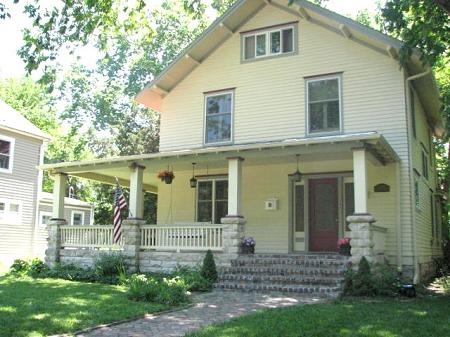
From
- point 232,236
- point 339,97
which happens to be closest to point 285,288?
point 232,236

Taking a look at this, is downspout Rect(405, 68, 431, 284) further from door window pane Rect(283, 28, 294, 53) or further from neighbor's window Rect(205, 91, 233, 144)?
neighbor's window Rect(205, 91, 233, 144)

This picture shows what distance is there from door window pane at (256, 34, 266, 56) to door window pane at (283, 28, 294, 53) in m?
0.66

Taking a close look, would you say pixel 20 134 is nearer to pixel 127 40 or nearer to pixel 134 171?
pixel 134 171

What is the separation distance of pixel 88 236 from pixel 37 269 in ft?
A: 5.47

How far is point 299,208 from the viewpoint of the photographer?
14.3 m

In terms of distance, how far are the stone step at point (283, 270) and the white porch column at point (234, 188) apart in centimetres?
Result: 136

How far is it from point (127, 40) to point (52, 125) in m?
9.81

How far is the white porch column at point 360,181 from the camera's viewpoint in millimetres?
10945

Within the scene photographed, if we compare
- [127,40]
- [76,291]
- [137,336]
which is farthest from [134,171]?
[127,40]

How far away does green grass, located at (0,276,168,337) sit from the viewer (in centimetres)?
679

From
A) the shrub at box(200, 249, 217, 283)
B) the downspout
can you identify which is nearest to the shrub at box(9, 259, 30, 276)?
the shrub at box(200, 249, 217, 283)

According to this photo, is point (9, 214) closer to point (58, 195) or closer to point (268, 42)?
point (58, 195)

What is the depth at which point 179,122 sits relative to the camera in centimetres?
1633

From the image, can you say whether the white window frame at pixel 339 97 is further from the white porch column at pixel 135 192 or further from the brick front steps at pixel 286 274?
the white porch column at pixel 135 192
